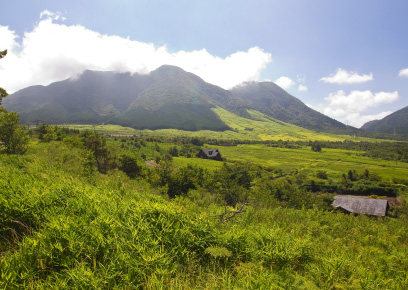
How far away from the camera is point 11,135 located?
18.4 metres

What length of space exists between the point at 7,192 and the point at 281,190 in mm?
43481

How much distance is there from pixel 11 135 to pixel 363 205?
59.7m

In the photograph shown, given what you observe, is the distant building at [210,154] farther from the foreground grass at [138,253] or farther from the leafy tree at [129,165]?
the foreground grass at [138,253]

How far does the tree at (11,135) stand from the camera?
59.3 feet

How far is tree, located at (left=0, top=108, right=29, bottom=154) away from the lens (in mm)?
18078

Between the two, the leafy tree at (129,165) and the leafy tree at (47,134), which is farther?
the leafy tree at (47,134)

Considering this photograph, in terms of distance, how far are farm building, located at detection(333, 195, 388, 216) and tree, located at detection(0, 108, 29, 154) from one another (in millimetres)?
53948

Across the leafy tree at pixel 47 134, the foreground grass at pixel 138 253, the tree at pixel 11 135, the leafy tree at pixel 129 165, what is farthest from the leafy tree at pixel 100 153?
the foreground grass at pixel 138 253

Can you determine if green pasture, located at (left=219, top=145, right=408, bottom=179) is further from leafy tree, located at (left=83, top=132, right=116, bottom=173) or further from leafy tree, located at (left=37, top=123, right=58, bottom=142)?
leafy tree, located at (left=37, top=123, right=58, bottom=142)

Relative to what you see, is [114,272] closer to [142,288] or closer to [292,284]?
[142,288]

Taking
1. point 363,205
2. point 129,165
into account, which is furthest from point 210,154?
point 129,165

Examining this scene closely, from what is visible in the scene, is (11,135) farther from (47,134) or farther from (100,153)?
(47,134)

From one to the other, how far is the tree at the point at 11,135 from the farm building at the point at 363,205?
53.9 metres

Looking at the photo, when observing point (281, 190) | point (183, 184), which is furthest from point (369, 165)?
point (183, 184)
